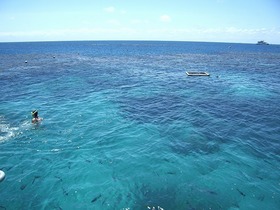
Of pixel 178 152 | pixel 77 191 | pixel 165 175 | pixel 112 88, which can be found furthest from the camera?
pixel 112 88

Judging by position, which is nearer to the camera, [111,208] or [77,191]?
[111,208]

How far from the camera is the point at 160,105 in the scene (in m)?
32.5

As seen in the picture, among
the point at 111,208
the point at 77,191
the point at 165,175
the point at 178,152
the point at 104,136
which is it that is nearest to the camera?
the point at 111,208

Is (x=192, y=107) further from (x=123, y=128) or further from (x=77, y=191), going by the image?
(x=77, y=191)

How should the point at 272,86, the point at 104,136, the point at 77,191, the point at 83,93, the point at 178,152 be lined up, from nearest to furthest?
the point at 77,191
the point at 178,152
the point at 104,136
the point at 83,93
the point at 272,86

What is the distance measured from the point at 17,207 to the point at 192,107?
24.9 meters

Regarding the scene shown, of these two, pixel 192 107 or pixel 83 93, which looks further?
pixel 83 93

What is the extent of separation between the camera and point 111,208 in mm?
13758

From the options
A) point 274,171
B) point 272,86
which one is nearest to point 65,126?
point 274,171

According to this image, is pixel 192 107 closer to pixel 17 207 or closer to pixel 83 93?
pixel 83 93

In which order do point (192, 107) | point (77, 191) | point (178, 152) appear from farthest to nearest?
point (192, 107)
point (178, 152)
point (77, 191)

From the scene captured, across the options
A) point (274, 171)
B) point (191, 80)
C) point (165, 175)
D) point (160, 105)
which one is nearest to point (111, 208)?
point (165, 175)

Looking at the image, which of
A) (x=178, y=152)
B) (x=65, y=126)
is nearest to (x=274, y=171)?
(x=178, y=152)

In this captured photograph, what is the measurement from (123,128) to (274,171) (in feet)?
50.4
